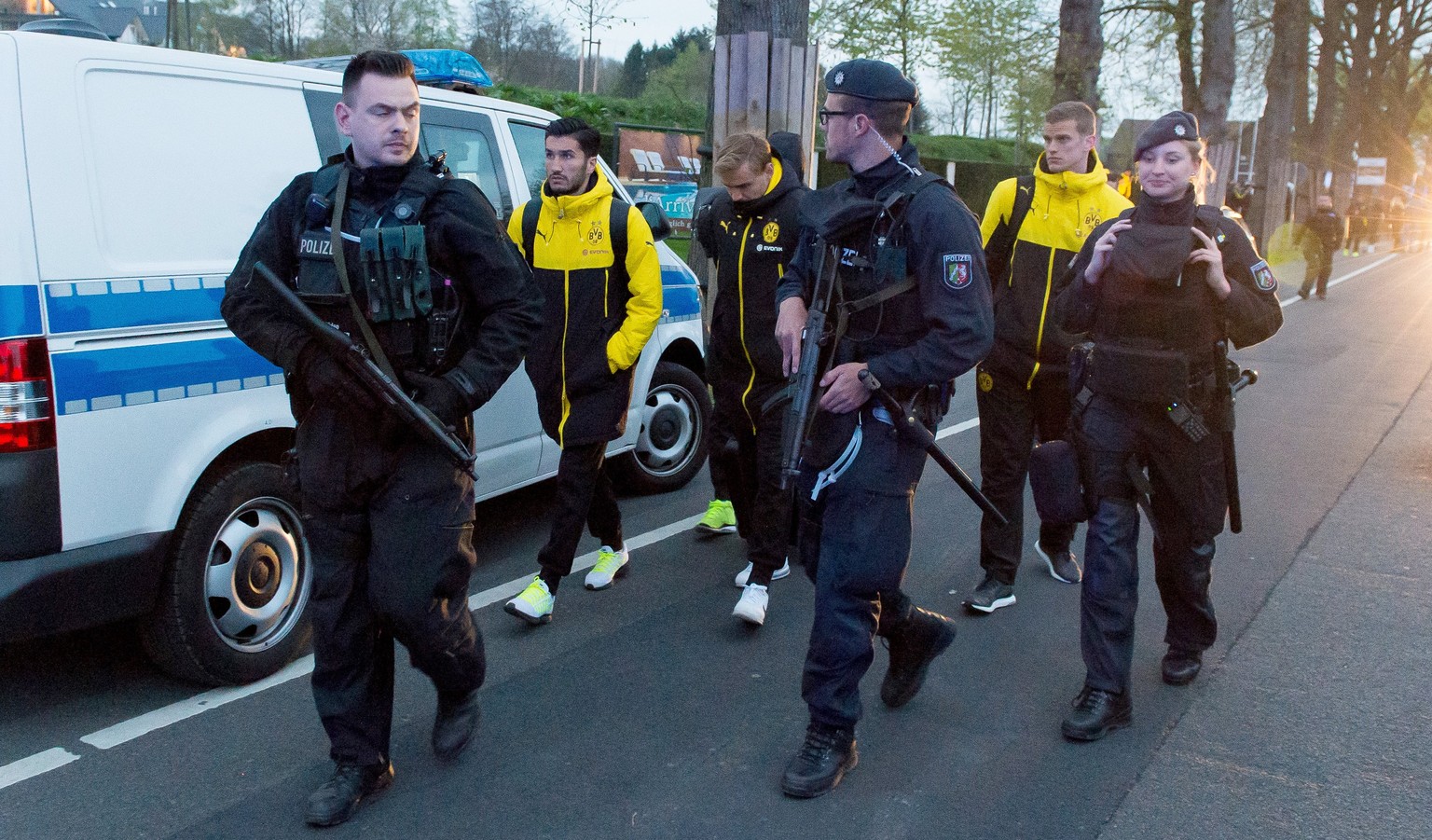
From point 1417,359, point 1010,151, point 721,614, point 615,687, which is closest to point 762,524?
point 721,614

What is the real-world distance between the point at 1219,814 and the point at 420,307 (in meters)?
2.51

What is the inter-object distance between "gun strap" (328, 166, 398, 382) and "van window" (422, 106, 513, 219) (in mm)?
1823

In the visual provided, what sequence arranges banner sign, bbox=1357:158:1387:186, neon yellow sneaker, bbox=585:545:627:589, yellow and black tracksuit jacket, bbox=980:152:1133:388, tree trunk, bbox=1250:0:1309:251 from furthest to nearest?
banner sign, bbox=1357:158:1387:186
tree trunk, bbox=1250:0:1309:251
neon yellow sneaker, bbox=585:545:627:589
yellow and black tracksuit jacket, bbox=980:152:1133:388

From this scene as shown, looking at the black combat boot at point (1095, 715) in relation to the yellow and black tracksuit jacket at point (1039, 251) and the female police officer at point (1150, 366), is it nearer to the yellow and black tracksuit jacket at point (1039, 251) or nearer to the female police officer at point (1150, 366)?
the female police officer at point (1150, 366)

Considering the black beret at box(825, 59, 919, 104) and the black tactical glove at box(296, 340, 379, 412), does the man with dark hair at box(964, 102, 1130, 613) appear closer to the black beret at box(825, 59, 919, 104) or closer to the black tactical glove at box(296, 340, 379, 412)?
the black beret at box(825, 59, 919, 104)

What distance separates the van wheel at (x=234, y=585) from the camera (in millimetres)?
3777

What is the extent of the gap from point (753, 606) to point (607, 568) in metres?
0.77

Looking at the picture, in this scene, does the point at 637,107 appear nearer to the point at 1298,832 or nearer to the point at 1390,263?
the point at 1390,263

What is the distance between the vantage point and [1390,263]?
1282 inches

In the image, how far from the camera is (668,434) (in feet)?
21.1

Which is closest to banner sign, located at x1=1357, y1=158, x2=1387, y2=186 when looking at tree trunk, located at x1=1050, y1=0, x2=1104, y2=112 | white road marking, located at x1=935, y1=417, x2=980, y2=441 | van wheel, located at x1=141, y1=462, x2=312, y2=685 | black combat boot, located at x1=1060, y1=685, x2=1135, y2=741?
tree trunk, located at x1=1050, y1=0, x2=1104, y2=112

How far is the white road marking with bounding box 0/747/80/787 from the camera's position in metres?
3.39

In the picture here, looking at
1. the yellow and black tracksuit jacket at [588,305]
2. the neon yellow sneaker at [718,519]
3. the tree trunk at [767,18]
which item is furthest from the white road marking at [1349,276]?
the yellow and black tracksuit jacket at [588,305]

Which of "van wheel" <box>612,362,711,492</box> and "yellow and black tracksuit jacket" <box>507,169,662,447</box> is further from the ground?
"yellow and black tracksuit jacket" <box>507,169,662,447</box>
